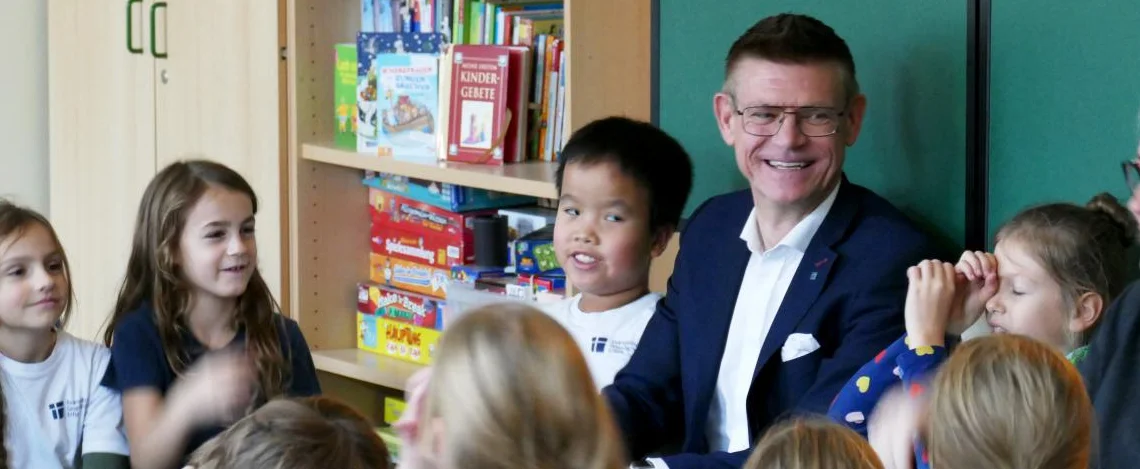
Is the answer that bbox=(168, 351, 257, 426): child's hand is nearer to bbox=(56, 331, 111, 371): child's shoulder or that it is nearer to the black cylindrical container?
bbox=(56, 331, 111, 371): child's shoulder

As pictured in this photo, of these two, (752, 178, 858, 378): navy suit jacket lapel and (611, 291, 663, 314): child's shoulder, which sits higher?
(752, 178, 858, 378): navy suit jacket lapel

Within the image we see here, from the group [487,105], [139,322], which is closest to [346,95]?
[487,105]

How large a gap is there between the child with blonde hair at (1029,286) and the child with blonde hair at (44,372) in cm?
120

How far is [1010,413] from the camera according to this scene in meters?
1.31

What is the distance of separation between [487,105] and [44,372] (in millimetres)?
1033

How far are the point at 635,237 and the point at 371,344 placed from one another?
129 cm

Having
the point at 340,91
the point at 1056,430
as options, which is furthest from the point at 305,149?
the point at 1056,430

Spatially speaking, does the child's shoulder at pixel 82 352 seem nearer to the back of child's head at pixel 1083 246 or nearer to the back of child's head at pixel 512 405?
the back of child's head at pixel 512 405

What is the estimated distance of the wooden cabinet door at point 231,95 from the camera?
339 centimetres

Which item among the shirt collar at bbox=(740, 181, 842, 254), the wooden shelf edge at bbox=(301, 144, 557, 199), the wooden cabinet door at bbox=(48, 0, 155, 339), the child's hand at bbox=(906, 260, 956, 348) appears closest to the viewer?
the child's hand at bbox=(906, 260, 956, 348)

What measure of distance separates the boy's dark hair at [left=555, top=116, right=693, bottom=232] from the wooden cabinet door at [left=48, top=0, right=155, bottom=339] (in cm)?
180

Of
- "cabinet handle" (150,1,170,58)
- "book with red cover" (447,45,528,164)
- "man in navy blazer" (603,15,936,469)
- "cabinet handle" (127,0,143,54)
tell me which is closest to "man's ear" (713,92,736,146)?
"man in navy blazer" (603,15,936,469)

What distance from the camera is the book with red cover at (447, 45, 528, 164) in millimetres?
2969

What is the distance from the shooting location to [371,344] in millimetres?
3477
